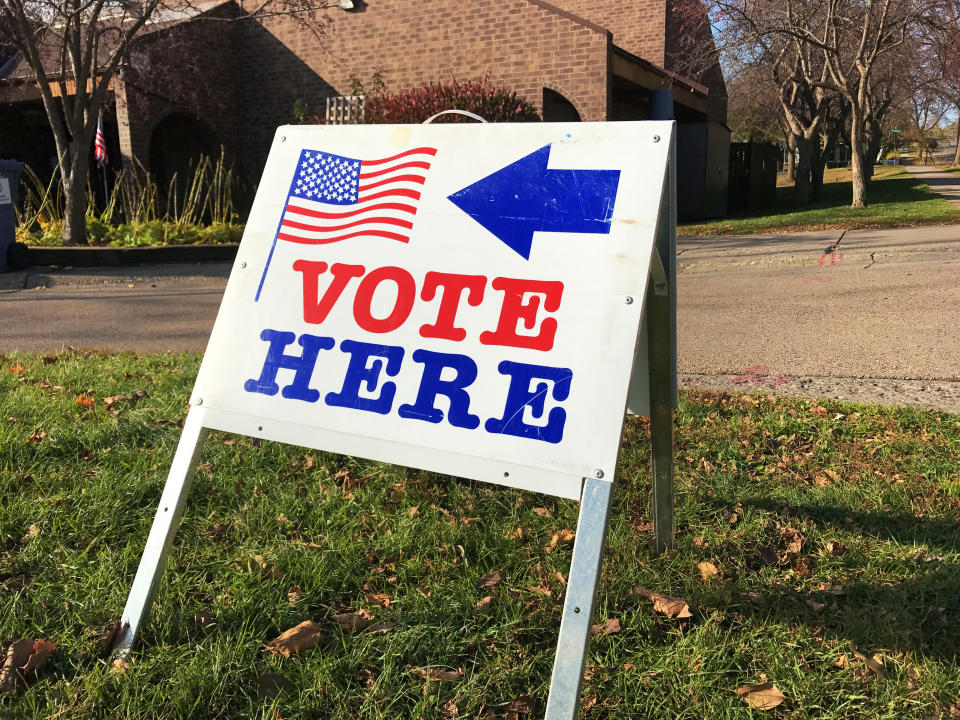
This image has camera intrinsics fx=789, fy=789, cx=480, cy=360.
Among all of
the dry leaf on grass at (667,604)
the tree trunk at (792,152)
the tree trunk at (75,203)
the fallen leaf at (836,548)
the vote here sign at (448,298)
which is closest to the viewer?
the vote here sign at (448,298)

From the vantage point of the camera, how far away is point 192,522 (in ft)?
10.2

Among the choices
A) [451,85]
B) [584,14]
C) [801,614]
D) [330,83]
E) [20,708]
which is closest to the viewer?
[20,708]

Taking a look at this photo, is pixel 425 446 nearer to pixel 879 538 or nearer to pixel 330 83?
pixel 879 538

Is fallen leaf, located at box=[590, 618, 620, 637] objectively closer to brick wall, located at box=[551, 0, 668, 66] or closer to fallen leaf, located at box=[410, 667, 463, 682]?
fallen leaf, located at box=[410, 667, 463, 682]

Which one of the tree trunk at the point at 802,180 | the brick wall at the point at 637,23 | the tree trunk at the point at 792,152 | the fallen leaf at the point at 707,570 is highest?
the brick wall at the point at 637,23

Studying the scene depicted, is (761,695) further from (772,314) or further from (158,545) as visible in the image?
(772,314)

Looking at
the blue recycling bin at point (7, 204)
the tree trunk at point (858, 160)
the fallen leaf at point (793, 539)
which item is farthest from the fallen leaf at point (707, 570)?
the tree trunk at point (858, 160)

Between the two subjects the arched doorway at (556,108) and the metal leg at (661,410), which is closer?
the metal leg at (661,410)

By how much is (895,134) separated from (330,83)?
10637 cm

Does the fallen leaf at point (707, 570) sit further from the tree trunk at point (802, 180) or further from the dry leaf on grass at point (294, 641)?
the tree trunk at point (802, 180)

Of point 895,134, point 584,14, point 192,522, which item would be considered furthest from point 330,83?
point 895,134

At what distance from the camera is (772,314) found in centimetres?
725

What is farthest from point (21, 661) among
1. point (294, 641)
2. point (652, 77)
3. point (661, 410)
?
point (652, 77)

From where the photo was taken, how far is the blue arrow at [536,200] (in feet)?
6.79
